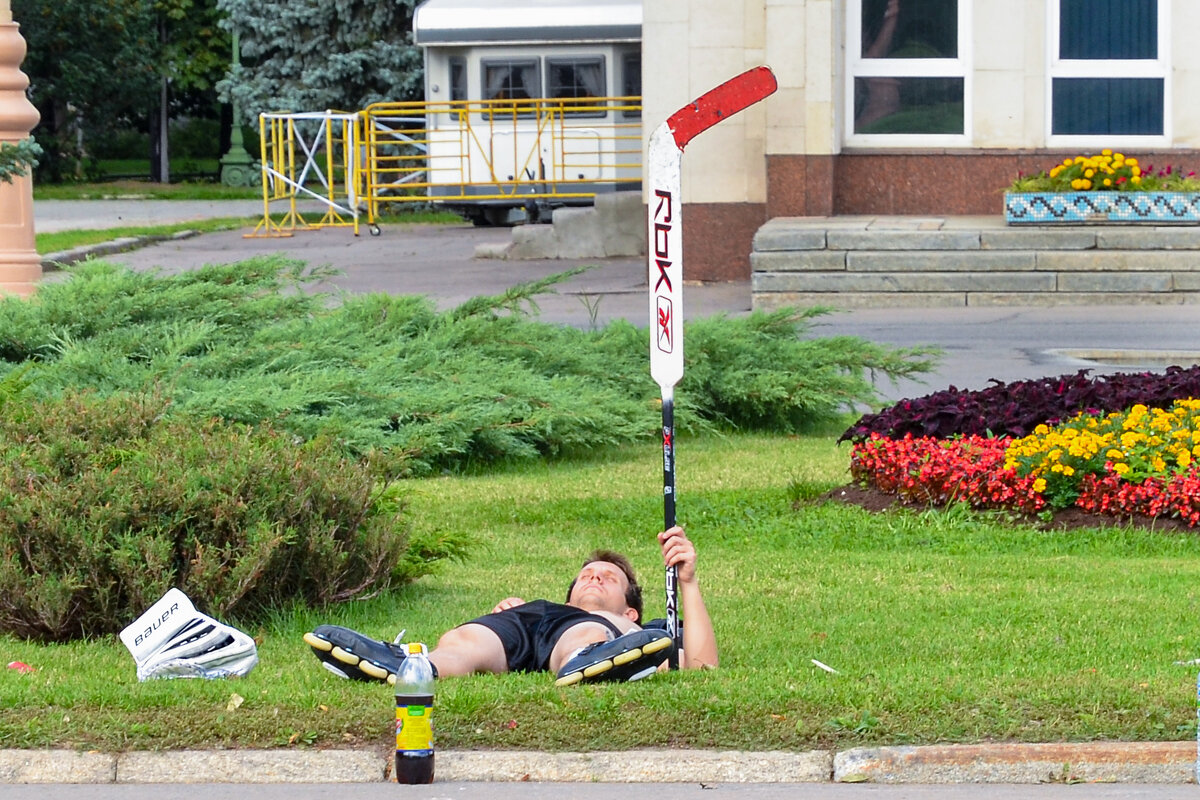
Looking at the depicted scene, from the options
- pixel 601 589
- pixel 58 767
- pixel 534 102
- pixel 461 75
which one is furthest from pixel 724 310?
pixel 461 75

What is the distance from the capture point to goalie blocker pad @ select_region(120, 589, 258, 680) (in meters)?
5.50

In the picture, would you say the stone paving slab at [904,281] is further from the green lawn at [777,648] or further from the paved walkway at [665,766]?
the paved walkway at [665,766]

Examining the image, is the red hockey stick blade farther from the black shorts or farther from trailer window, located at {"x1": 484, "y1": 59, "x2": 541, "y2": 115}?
trailer window, located at {"x1": 484, "y1": 59, "x2": 541, "y2": 115}

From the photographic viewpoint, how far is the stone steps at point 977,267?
1797 cm

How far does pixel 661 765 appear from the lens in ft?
15.9

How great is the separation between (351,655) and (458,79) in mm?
26745

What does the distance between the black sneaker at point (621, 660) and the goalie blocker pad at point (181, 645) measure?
102 centimetres

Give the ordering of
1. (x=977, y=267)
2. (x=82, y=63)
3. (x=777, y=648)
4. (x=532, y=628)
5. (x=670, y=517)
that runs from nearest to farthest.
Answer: (x=670, y=517)
(x=532, y=628)
(x=777, y=648)
(x=977, y=267)
(x=82, y=63)

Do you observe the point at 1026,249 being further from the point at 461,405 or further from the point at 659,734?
the point at 659,734

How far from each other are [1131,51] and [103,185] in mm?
35046

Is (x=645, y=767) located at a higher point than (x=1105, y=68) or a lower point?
lower

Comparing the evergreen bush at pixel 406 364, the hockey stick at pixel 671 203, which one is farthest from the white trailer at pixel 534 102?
the hockey stick at pixel 671 203

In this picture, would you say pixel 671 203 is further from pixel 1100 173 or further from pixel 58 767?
pixel 1100 173

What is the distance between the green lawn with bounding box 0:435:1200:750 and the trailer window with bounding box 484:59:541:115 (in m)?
22.2
